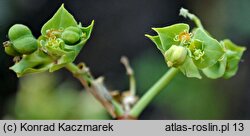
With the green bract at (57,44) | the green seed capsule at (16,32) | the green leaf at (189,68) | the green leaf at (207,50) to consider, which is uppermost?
the green seed capsule at (16,32)

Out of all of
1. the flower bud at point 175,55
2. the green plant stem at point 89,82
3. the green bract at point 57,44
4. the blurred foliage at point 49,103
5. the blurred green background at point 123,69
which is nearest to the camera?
the flower bud at point 175,55

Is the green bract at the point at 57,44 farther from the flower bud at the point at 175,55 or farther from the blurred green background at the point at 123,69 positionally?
the blurred green background at the point at 123,69

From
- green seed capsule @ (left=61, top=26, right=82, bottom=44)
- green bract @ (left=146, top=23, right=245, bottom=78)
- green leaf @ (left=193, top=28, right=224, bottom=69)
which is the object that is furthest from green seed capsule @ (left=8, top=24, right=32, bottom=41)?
green leaf @ (left=193, top=28, right=224, bottom=69)

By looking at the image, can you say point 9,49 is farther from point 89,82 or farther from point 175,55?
point 175,55

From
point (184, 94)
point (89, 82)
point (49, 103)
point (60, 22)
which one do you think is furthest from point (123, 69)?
point (60, 22)

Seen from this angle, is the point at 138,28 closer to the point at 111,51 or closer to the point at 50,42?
the point at 111,51

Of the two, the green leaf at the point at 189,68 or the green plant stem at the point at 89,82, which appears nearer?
the green leaf at the point at 189,68

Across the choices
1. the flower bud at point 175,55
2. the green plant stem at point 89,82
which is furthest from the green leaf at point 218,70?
the green plant stem at point 89,82

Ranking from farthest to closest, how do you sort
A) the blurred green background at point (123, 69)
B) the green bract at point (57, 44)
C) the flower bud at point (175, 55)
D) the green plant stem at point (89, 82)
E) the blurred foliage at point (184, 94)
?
the blurred foliage at point (184, 94) → the blurred green background at point (123, 69) → the green plant stem at point (89, 82) → the green bract at point (57, 44) → the flower bud at point (175, 55)
